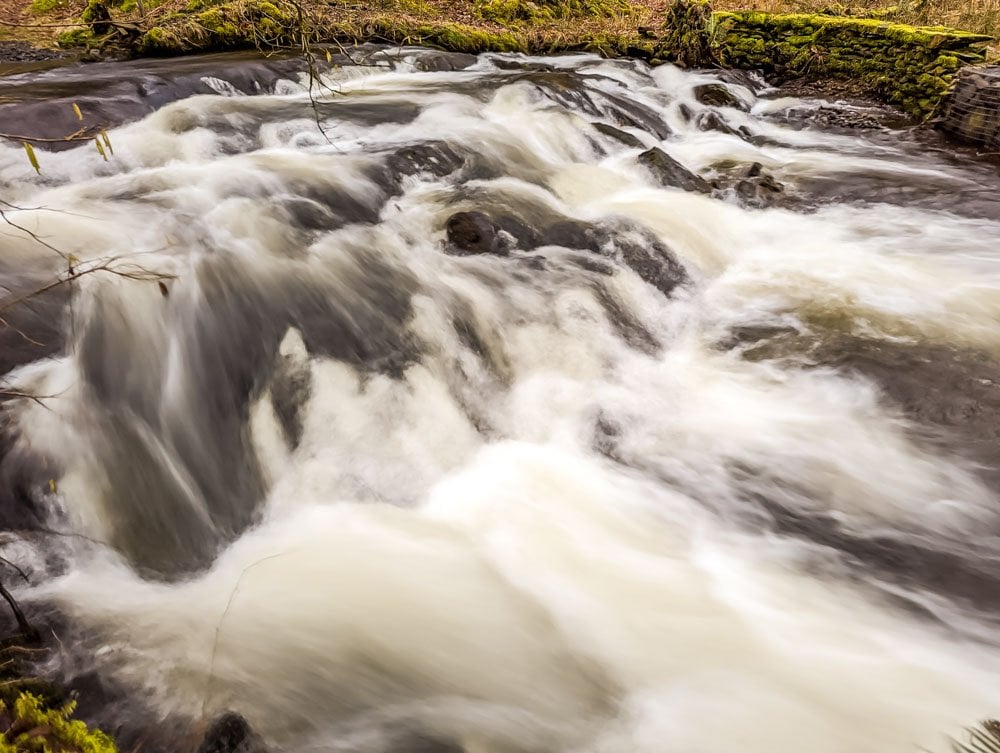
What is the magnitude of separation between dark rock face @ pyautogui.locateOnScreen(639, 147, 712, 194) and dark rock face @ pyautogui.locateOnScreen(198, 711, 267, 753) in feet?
19.6

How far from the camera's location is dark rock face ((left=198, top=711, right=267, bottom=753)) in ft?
6.38

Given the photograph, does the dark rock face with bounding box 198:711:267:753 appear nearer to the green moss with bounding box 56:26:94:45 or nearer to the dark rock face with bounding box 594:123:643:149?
the dark rock face with bounding box 594:123:643:149

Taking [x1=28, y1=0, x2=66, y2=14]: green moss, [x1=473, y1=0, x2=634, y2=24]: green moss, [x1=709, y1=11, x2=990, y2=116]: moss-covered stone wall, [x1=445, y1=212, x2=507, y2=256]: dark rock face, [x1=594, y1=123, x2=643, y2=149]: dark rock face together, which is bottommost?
[x1=445, y1=212, x2=507, y2=256]: dark rock face

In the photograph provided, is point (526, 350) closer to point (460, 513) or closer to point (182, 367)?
point (460, 513)

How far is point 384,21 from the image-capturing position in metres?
10.1

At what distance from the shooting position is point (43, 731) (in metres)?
1.71

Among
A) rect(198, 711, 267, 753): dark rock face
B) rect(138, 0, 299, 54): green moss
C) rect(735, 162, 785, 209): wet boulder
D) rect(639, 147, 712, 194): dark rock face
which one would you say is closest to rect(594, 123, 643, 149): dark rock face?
rect(639, 147, 712, 194): dark rock face

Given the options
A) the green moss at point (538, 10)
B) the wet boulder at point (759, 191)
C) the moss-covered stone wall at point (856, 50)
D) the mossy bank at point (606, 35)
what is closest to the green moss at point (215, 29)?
the mossy bank at point (606, 35)

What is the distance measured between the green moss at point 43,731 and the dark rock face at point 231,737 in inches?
10.3

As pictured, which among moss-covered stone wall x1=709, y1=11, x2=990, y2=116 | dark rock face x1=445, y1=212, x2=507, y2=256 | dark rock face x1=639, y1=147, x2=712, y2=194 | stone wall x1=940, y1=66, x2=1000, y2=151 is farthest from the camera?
moss-covered stone wall x1=709, y1=11, x2=990, y2=116

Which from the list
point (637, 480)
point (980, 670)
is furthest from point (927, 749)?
point (637, 480)

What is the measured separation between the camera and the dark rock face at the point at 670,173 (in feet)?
21.3

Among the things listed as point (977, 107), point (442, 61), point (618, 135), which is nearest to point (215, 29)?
point (442, 61)

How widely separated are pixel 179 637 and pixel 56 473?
968 mm
